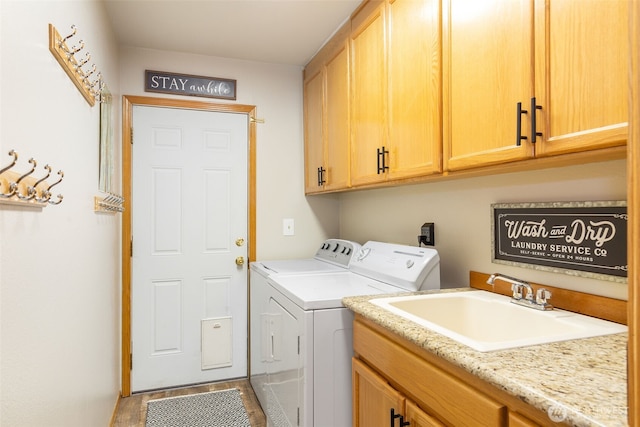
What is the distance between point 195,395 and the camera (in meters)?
2.70

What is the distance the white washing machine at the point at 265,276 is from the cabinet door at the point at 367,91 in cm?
60

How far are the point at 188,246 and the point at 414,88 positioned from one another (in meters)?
1.94

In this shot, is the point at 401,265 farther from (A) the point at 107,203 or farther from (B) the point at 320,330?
(A) the point at 107,203

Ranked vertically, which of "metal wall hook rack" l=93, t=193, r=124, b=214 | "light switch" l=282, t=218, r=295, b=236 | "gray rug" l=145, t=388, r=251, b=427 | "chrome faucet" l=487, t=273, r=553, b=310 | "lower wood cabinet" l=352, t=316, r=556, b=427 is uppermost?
"metal wall hook rack" l=93, t=193, r=124, b=214

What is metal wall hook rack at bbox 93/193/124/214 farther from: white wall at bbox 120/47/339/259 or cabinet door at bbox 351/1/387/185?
cabinet door at bbox 351/1/387/185

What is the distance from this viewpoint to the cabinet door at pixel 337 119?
2303mm

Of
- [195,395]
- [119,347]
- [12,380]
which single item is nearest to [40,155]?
[12,380]

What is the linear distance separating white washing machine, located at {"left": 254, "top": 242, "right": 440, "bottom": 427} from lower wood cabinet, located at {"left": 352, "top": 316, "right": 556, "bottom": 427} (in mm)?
101

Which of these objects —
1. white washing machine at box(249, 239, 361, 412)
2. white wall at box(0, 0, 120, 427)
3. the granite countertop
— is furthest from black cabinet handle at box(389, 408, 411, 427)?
white washing machine at box(249, 239, 361, 412)

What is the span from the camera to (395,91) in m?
1.80

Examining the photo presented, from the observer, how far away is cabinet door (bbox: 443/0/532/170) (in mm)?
1157

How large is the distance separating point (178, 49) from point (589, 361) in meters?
2.87

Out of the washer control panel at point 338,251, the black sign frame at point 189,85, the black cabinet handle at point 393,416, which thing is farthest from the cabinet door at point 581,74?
the black sign frame at point 189,85

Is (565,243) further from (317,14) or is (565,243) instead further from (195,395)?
(195,395)
